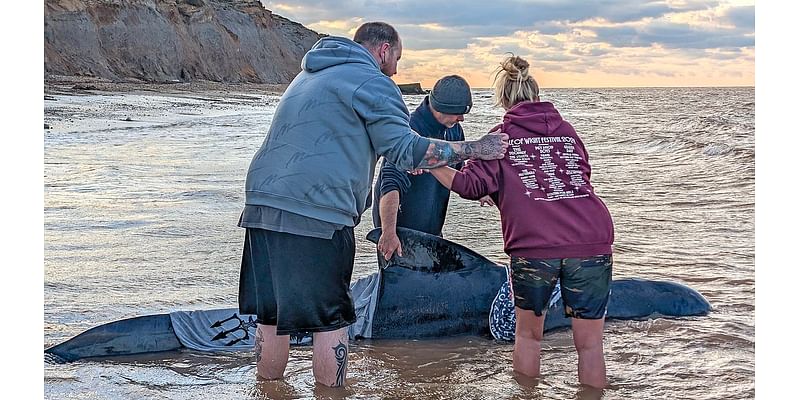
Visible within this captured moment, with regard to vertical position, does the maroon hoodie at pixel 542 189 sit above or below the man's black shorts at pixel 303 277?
above

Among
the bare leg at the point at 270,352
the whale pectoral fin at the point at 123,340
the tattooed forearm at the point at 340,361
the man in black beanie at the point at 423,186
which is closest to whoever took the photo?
the tattooed forearm at the point at 340,361

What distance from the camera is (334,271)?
156 inches

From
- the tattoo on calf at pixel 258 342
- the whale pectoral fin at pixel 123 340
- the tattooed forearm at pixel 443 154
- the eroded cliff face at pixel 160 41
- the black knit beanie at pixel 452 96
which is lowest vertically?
the whale pectoral fin at pixel 123 340

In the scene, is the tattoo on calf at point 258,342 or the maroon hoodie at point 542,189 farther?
the tattoo on calf at point 258,342

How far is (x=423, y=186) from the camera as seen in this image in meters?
5.52

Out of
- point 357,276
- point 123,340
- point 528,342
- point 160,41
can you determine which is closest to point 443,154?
point 528,342

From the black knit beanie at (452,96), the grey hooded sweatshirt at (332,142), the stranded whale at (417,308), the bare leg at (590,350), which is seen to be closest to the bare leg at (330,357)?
Result: the grey hooded sweatshirt at (332,142)

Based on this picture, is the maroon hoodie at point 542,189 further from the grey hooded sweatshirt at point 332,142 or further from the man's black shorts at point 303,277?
the man's black shorts at point 303,277

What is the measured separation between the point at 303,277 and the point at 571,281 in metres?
1.27

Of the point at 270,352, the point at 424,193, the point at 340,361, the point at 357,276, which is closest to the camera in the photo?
the point at 340,361

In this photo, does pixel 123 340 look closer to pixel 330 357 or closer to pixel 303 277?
pixel 330 357

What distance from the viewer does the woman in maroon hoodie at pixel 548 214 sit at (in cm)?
408

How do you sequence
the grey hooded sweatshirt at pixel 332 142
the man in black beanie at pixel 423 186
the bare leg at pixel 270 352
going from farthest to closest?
the man in black beanie at pixel 423 186 → the bare leg at pixel 270 352 → the grey hooded sweatshirt at pixel 332 142
